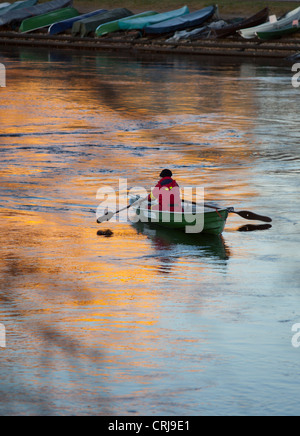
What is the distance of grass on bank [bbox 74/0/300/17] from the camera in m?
71.4

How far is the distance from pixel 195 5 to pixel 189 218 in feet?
185

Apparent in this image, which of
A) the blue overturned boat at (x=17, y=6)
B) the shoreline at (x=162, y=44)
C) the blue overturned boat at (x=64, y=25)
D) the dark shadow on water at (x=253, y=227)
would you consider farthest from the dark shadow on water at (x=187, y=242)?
the blue overturned boat at (x=17, y=6)

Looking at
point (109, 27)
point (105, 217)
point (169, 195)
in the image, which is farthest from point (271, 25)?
point (169, 195)

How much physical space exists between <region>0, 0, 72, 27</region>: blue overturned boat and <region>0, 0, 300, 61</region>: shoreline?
3.45ft

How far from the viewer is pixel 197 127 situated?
37344mm

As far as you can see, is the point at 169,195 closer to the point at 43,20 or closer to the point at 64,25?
the point at 64,25

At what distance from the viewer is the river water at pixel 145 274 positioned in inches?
531

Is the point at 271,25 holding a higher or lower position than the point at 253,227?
higher

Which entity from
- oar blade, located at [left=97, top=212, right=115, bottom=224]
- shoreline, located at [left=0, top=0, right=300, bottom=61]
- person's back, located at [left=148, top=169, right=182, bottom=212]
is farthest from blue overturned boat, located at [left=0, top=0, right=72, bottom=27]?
person's back, located at [left=148, top=169, right=182, bottom=212]

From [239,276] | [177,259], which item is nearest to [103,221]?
[177,259]

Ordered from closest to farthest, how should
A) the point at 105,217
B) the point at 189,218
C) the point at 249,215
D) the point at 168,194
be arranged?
the point at 189,218
the point at 168,194
the point at 249,215
the point at 105,217

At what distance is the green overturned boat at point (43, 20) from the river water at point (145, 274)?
35031 millimetres

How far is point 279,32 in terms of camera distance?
63.3m

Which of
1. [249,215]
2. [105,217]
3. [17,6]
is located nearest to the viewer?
[249,215]
